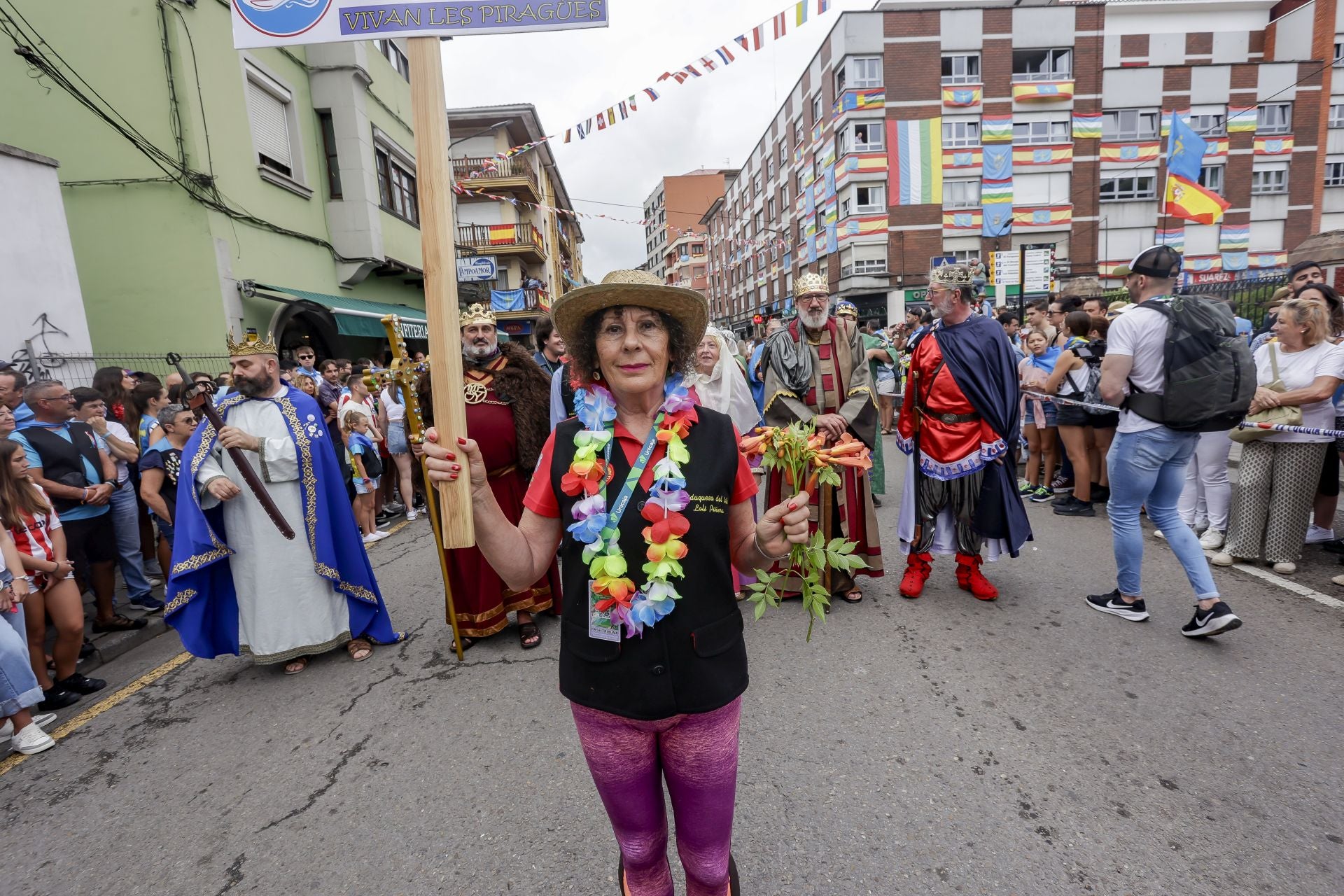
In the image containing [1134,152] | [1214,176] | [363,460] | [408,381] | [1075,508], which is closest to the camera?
[408,381]

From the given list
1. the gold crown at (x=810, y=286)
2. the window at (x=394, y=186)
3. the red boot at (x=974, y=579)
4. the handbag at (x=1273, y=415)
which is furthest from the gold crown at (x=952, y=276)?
the window at (x=394, y=186)

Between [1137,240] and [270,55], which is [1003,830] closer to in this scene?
[270,55]

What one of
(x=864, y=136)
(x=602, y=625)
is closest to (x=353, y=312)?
(x=602, y=625)

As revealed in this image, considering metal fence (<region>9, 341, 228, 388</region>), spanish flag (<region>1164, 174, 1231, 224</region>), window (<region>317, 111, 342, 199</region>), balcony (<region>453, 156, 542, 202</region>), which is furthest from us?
balcony (<region>453, 156, 542, 202</region>)

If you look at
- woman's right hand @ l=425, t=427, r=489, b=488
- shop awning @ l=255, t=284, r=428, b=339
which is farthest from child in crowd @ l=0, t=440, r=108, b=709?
shop awning @ l=255, t=284, r=428, b=339

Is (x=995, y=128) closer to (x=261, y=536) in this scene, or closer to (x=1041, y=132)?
(x=1041, y=132)

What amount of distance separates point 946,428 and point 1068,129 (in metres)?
36.2

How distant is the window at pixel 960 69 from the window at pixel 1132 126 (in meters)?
7.52

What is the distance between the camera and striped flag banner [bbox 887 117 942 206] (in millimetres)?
31125

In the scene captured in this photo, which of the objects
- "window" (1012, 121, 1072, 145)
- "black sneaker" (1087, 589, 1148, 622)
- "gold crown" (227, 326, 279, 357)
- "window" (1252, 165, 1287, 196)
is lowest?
"black sneaker" (1087, 589, 1148, 622)

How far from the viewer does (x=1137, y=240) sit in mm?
33219

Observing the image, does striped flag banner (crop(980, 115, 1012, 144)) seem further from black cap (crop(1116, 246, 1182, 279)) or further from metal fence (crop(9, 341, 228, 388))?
metal fence (crop(9, 341, 228, 388))

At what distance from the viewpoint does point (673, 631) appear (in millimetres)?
1610

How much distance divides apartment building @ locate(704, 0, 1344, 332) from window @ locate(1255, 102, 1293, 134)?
0.07 metres
